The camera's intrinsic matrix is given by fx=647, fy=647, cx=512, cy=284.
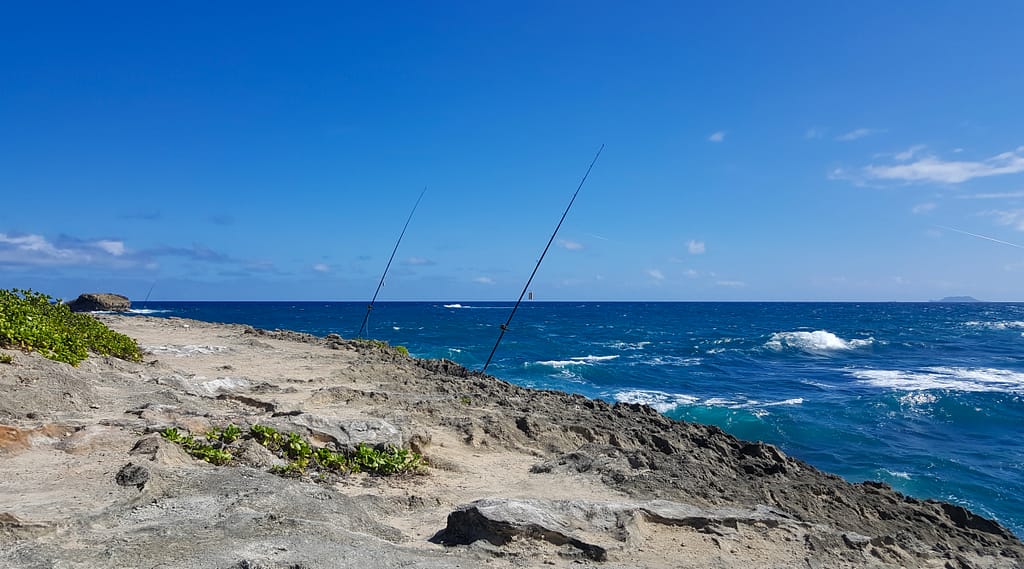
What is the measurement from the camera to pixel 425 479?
659 cm

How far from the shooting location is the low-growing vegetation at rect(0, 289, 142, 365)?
8.47 meters

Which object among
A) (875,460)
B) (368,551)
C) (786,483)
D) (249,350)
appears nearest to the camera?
(368,551)

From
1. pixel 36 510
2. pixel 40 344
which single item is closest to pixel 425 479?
pixel 36 510

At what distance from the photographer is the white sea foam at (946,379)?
20.9 meters

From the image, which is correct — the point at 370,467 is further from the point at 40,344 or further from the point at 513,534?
the point at 40,344

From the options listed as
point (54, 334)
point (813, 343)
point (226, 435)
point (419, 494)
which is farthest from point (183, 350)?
point (813, 343)

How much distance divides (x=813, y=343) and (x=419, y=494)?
36.5 m

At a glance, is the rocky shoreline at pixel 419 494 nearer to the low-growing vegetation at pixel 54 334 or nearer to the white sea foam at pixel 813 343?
the low-growing vegetation at pixel 54 334

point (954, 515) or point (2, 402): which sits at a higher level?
point (2, 402)

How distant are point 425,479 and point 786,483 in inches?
160

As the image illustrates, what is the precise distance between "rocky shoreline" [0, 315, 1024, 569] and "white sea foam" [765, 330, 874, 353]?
28.3m

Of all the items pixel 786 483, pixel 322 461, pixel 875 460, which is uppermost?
pixel 322 461

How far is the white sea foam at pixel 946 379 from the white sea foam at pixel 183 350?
796 inches

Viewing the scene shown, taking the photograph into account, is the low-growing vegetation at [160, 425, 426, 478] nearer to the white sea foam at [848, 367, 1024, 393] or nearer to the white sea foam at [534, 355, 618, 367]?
the white sea foam at [848, 367, 1024, 393]
